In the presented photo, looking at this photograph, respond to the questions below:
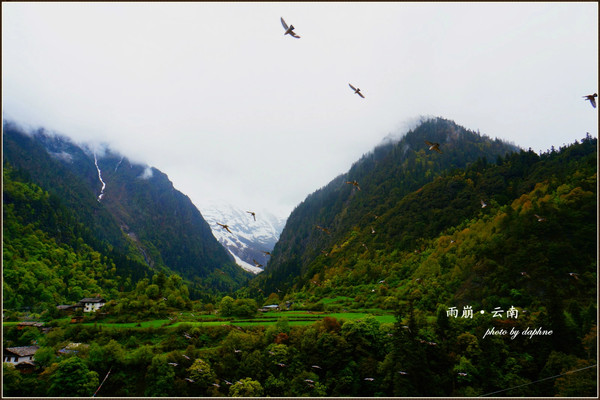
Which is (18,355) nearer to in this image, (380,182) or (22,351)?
(22,351)

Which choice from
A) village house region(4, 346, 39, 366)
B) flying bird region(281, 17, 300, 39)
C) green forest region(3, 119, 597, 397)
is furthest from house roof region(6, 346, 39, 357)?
flying bird region(281, 17, 300, 39)

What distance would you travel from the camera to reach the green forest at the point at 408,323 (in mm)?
28422

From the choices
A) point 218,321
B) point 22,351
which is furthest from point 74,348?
point 218,321

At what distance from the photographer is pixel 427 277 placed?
176 feet

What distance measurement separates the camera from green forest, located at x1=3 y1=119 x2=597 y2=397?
28422 mm

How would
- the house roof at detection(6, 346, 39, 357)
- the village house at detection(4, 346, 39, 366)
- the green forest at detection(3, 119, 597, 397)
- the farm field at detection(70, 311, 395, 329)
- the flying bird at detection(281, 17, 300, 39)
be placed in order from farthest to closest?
the farm field at detection(70, 311, 395, 329) < the house roof at detection(6, 346, 39, 357) < the village house at detection(4, 346, 39, 366) < the green forest at detection(3, 119, 597, 397) < the flying bird at detection(281, 17, 300, 39)

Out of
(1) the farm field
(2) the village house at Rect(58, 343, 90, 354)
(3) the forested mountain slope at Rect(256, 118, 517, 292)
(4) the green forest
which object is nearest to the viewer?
(4) the green forest

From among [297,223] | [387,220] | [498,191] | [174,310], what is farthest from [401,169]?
[174,310]

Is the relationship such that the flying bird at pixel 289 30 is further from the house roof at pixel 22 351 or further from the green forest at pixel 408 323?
the house roof at pixel 22 351

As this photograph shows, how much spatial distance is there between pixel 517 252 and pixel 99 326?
172 feet

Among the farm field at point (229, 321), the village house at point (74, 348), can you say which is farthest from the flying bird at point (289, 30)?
the village house at point (74, 348)

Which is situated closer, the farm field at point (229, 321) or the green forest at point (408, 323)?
the green forest at point (408, 323)

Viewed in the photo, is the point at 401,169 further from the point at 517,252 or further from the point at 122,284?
the point at 122,284

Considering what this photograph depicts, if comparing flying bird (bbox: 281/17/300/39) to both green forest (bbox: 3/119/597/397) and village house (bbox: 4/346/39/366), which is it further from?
village house (bbox: 4/346/39/366)
